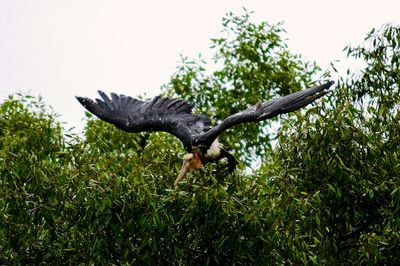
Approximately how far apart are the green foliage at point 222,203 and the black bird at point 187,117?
27 centimetres

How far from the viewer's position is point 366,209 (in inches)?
543

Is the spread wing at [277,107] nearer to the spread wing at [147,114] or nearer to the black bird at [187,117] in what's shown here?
the black bird at [187,117]

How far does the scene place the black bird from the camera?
1294cm

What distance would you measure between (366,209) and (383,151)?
29.6 inches

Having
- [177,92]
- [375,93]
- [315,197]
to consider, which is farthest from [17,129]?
[315,197]

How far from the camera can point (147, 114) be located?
15031mm

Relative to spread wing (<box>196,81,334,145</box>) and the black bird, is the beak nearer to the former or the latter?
the black bird

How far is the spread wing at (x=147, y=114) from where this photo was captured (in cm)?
1461

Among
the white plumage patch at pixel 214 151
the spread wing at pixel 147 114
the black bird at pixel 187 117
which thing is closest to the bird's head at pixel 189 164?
the black bird at pixel 187 117

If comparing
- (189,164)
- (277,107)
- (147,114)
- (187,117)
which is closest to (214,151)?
(189,164)

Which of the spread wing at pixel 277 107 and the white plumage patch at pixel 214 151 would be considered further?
the white plumage patch at pixel 214 151

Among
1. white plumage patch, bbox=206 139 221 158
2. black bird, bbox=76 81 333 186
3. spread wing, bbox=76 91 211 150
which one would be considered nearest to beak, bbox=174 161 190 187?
black bird, bbox=76 81 333 186

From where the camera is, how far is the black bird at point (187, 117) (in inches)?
509

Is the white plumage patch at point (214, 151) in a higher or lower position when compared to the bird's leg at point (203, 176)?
higher
